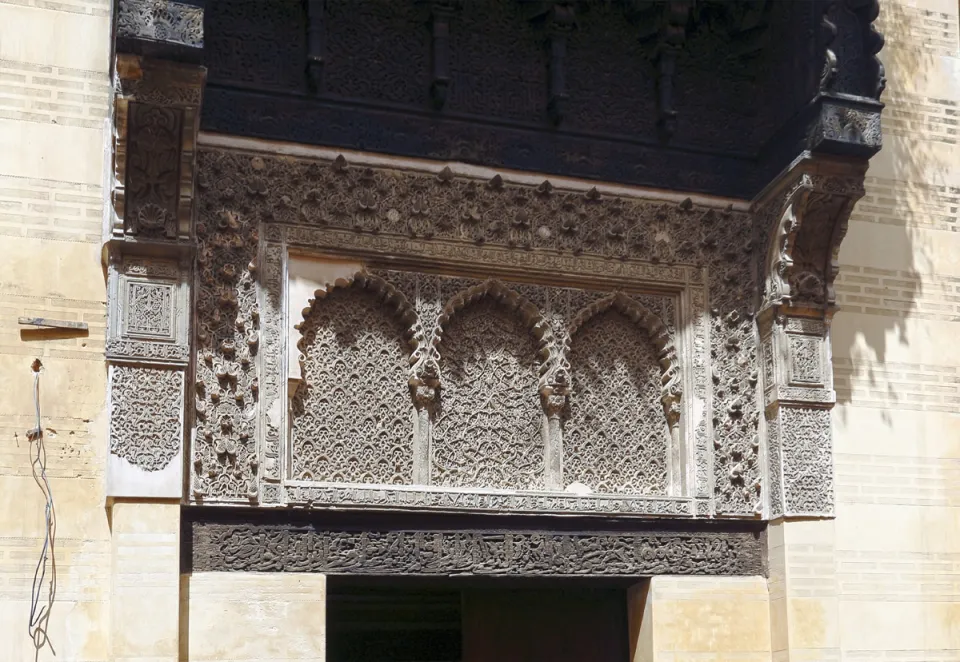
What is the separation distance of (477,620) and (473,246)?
2033 millimetres

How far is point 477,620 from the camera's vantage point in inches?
272

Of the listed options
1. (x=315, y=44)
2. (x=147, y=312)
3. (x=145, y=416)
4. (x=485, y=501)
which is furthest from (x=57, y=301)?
(x=485, y=501)

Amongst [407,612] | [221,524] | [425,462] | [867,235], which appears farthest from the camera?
[407,612]

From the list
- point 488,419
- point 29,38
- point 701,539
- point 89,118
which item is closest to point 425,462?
point 488,419

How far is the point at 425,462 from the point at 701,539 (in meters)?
1.20

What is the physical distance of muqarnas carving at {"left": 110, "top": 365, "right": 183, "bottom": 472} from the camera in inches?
198

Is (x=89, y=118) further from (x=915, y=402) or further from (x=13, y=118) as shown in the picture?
(x=915, y=402)

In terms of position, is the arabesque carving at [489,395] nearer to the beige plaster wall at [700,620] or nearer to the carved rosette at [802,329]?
the beige plaster wall at [700,620]

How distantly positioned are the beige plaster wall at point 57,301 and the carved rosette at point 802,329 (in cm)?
269

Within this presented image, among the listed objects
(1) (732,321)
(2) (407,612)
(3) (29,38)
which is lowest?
(2) (407,612)

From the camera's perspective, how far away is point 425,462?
5.63 metres

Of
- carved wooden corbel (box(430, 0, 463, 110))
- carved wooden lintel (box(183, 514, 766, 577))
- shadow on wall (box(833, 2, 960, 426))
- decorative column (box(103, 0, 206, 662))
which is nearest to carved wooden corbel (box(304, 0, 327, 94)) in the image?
carved wooden corbel (box(430, 0, 463, 110))

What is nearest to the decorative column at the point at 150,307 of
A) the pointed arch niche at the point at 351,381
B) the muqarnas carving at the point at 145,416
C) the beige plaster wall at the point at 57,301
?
the muqarnas carving at the point at 145,416

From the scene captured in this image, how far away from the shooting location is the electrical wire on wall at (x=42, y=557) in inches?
193
